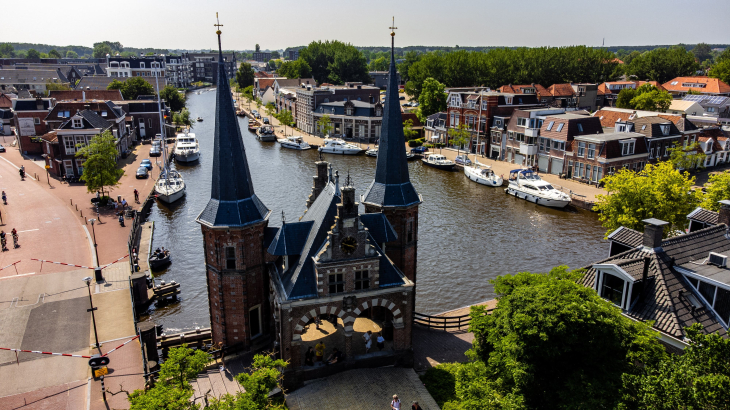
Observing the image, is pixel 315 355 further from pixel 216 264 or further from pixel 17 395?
pixel 17 395

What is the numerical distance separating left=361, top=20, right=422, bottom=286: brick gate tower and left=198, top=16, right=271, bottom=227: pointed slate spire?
30.6ft

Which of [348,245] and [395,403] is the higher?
[348,245]

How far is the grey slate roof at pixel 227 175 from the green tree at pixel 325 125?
95458 millimetres

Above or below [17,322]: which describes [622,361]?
above

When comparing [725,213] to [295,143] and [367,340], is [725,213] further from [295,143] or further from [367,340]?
[295,143]

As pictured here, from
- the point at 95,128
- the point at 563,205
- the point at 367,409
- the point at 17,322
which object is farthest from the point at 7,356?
the point at 563,205

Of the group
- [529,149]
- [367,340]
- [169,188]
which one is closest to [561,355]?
[367,340]

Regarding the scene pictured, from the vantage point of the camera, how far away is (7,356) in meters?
36.7

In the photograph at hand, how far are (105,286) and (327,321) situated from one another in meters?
23.6

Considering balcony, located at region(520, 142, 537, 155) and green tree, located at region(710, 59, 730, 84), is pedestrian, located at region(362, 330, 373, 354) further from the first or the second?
green tree, located at region(710, 59, 730, 84)

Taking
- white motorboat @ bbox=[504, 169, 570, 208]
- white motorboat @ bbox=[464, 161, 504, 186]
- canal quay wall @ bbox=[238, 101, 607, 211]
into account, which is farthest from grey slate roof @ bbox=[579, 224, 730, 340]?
A: white motorboat @ bbox=[464, 161, 504, 186]

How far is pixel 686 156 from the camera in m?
85.1

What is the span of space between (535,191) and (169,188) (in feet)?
189

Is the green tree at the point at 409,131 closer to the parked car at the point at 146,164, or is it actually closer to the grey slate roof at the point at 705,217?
the parked car at the point at 146,164
